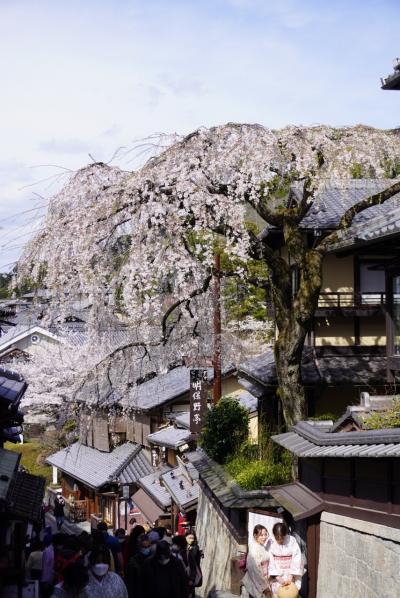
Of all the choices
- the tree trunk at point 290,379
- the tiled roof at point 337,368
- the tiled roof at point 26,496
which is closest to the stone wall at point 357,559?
the tree trunk at point 290,379

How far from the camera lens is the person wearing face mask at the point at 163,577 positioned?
8.81 m

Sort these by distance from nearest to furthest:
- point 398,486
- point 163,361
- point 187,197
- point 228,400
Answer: point 398,486, point 187,197, point 228,400, point 163,361

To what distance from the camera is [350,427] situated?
11.4 m

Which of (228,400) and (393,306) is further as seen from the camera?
(228,400)

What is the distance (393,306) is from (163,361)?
28.2 feet

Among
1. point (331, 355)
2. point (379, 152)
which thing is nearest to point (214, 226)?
point (379, 152)

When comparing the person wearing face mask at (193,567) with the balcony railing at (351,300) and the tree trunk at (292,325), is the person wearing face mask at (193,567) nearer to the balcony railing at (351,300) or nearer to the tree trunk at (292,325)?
the tree trunk at (292,325)

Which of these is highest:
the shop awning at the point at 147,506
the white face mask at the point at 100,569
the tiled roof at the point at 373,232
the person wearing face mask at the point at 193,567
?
the tiled roof at the point at 373,232

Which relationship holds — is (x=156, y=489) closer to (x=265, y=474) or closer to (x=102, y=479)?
(x=102, y=479)

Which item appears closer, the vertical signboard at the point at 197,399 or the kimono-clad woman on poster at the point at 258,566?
the kimono-clad woman on poster at the point at 258,566

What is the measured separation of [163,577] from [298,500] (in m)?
→ 3.85

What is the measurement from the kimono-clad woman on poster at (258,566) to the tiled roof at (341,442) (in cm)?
127

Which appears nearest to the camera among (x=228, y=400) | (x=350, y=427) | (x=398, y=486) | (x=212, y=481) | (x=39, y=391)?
(x=398, y=486)

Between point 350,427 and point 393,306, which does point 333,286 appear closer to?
point 393,306
